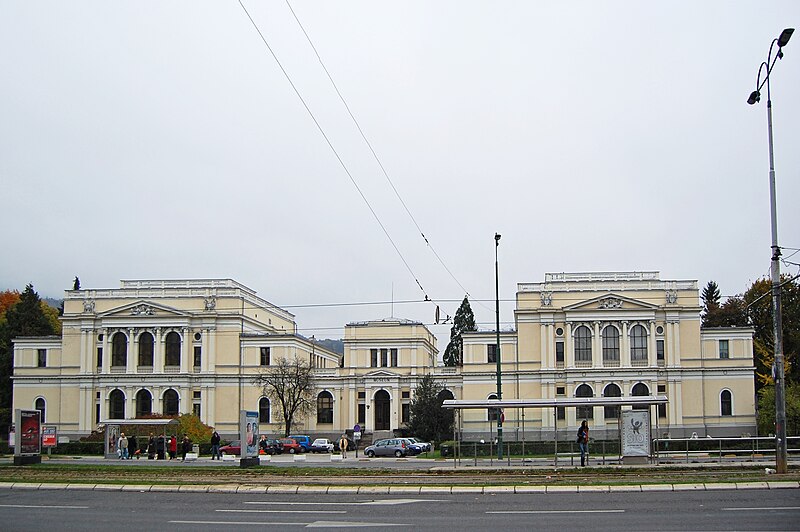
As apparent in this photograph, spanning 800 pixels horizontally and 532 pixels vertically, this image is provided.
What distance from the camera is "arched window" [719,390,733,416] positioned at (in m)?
81.7

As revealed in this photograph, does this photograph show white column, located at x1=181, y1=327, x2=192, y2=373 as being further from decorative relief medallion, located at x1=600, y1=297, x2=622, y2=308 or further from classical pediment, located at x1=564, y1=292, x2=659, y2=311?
decorative relief medallion, located at x1=600, y1=297, x2=622, y2=308

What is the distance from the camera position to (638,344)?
83.6 meters

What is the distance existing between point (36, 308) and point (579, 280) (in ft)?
203

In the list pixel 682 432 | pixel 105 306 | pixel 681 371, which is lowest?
pixel 682 432

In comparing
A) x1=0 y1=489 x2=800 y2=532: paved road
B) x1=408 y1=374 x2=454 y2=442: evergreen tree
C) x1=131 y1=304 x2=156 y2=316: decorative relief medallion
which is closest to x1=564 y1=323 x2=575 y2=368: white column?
x1=408 y1=374 x2=454 y2=442: evergreen tree

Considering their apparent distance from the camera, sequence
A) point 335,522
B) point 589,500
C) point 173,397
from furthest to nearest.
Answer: point 173,397 < point 589,500 < point 335,522

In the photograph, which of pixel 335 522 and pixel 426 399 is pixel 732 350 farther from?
pixel 335 522

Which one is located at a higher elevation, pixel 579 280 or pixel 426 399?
pixel 579 280

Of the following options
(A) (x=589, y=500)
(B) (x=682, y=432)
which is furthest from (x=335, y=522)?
(B) (x=682, y=432)

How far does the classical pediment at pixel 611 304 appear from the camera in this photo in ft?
273

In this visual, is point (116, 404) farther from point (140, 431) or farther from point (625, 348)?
point (625, 348)

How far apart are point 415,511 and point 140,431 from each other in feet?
166

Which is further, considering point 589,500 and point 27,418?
point 27,418

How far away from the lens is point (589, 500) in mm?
24406
